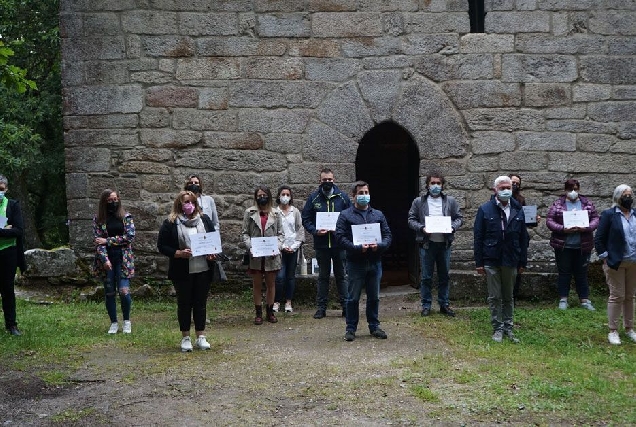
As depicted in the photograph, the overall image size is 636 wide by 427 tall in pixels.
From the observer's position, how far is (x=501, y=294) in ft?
26.7

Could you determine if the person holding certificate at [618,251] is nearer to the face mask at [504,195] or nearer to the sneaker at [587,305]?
the face mask at [504,195]

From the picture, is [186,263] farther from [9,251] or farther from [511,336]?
[511,336]

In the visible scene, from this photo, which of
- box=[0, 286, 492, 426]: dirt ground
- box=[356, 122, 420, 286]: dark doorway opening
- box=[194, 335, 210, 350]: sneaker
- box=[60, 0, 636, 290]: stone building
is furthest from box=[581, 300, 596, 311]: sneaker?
box=[356, 122, 420, 286]: dark doorway opening

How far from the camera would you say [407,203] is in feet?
48.9

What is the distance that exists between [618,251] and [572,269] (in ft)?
6.38

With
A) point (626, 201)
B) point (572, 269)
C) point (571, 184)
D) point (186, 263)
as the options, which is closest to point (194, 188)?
point (186, 263)

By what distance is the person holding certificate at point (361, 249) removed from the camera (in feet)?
26.4

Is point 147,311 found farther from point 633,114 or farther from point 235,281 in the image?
point 633,114

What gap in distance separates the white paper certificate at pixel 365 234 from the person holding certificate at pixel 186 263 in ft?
4.78

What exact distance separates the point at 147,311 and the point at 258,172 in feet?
7.91

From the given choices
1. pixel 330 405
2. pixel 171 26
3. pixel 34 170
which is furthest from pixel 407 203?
pixel 330 405

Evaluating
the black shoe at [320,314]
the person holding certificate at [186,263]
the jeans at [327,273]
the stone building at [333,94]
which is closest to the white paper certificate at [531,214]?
the stone building at [333,94]

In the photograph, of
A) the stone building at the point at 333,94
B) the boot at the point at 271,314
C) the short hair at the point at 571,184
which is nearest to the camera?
the boot at the point at 271,314

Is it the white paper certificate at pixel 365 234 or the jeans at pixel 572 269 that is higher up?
the white paper certificate at pixel 365 234
